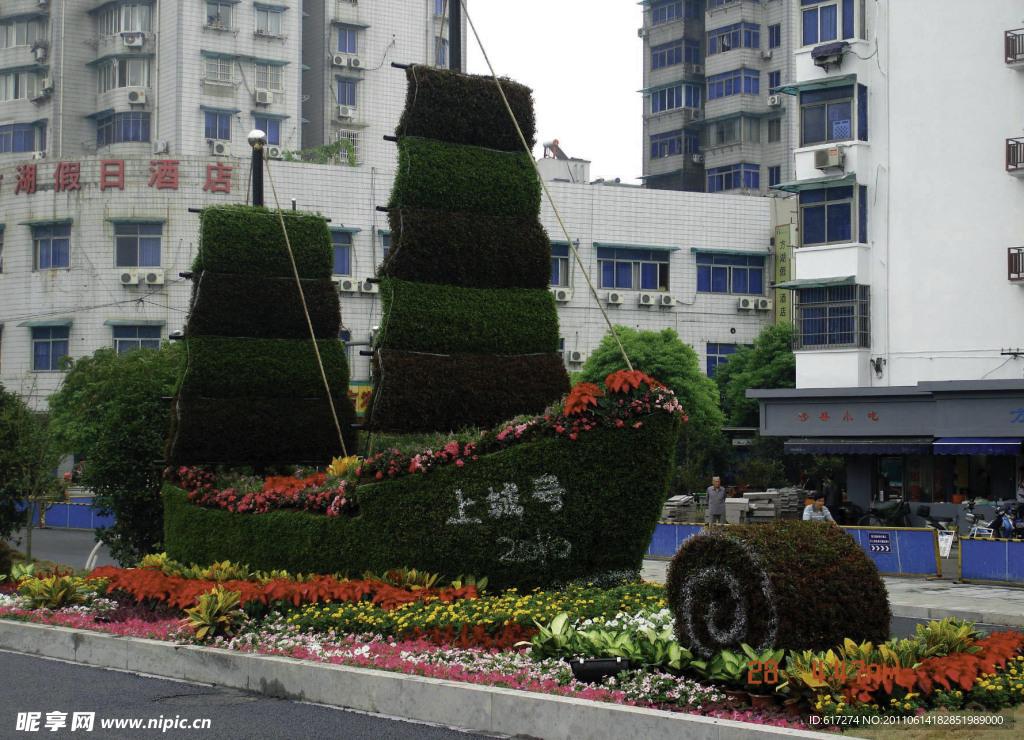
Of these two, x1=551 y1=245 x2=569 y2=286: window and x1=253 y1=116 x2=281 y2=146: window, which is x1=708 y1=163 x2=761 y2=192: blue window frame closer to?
x1=551 y1=245 x2=569 y2=286: window

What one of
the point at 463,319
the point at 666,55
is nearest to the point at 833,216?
the point at 463,319

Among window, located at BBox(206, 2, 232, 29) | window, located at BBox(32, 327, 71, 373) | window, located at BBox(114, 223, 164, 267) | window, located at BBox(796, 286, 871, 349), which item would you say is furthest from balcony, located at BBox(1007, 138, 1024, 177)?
window, located at BBox(206, 2, 232, 29)

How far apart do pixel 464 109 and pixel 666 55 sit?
64253 mm

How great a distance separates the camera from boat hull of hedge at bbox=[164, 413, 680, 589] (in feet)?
44.3

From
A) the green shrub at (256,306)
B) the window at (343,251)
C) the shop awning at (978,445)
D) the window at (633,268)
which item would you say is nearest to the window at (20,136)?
the window at (343,251)

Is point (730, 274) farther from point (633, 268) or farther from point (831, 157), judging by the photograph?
point (831, 157)

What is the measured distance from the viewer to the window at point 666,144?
79500 millimetres

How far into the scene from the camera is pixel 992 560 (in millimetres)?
23000

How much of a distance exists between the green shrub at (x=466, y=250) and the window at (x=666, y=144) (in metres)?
63.2

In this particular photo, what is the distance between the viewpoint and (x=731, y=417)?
52.1m

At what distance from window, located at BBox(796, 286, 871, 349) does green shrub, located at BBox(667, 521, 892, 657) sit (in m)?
28.6

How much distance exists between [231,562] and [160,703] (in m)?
6.08

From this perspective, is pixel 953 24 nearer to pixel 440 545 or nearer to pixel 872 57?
pixel 872 57

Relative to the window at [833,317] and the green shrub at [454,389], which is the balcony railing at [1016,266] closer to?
the window at [833,317]
